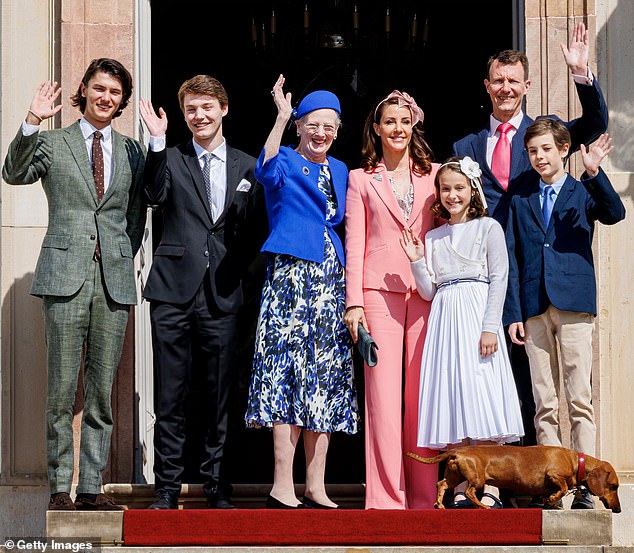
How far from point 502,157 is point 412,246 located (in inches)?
32.5

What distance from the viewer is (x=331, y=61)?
1062 cm

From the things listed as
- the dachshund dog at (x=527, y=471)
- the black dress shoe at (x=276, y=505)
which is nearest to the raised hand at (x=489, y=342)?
the dachshund dog at (x=527, y=471)

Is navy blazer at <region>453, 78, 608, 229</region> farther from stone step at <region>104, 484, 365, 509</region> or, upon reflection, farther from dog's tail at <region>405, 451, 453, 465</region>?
stone step at <region>104, 484, 365, 509</region>

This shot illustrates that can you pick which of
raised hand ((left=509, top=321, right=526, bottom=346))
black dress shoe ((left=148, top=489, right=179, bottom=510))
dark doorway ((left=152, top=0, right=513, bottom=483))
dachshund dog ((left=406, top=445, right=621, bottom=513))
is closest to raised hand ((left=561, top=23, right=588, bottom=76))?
raised hand ((left=509, top=321, right=526, bottom=346))

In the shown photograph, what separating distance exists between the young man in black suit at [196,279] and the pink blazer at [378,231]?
1.87 ft

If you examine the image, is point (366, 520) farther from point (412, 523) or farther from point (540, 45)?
point (540, 45)

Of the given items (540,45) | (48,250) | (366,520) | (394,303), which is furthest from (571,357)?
(48,250)

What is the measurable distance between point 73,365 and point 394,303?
63.7 inches

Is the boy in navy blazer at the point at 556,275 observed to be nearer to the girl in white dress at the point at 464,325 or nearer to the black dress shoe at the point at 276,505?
the girl in white dress at the point at 464,325

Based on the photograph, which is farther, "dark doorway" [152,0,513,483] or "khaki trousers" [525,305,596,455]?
"dark doorway" [152,0,513,483]

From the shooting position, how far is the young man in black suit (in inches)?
281

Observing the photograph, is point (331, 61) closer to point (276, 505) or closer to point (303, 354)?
point (303, 354)

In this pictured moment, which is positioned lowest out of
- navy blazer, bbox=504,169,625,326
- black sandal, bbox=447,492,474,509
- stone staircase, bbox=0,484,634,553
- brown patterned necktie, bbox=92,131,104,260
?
stone staircase, bbox=0,484,634,553

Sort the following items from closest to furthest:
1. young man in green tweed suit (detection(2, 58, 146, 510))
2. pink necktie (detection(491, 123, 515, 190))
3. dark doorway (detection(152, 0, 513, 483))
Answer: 1. young man in green tweed suit (detection(2, 58, 146, 510))
2. pink necktie (detection(491, 123, 515, 190))
3. dark doorway (detection(152, 0, 513, 483))
